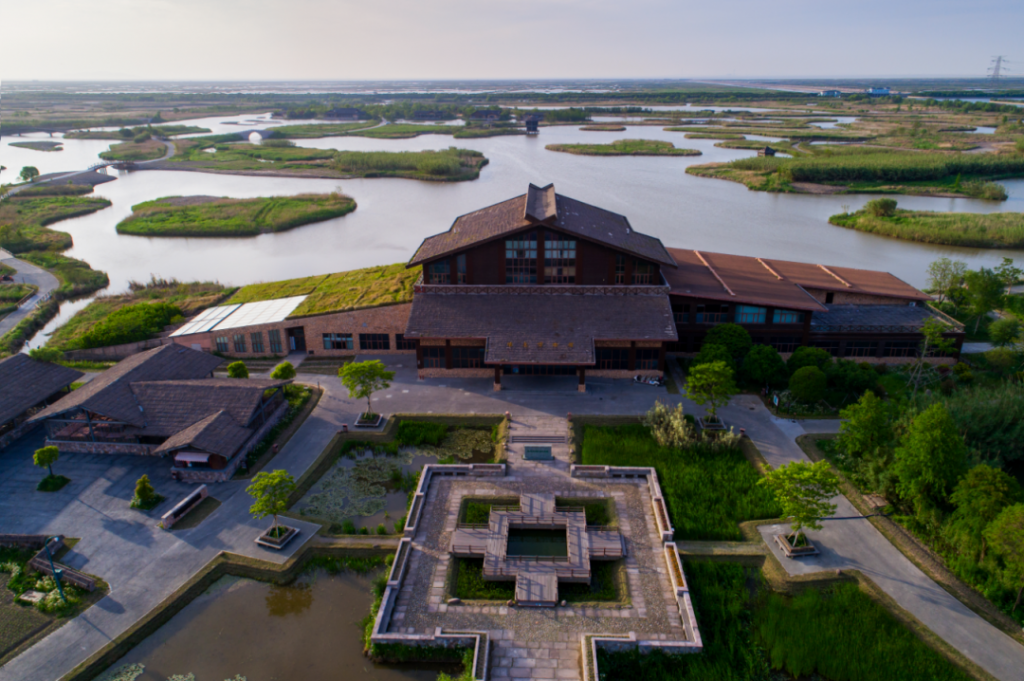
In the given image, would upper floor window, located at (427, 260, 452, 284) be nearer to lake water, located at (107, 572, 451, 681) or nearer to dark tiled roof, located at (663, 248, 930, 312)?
dark tiled roof, located at (663, 248, 930, 312)

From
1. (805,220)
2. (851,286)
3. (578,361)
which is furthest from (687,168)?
(578,361)

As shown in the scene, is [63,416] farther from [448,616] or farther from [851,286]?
[851,286]

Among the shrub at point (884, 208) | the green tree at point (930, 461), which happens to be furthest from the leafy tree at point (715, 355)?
the shrub at point (884, 208)

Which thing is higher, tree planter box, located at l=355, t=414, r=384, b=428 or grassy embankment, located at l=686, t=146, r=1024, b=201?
grassy embankment, located at l=686, t=146, r=1024, b=201

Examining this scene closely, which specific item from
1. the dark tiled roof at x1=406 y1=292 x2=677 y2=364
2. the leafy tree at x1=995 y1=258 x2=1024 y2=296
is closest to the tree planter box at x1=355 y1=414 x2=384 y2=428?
the dark tiled roof at x1=406 y1=292 x2=677 y2=364

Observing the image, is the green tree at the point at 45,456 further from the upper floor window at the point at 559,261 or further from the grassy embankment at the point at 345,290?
the upper floor window at the point at 559,261

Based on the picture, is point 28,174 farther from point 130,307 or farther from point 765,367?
point 765,367
